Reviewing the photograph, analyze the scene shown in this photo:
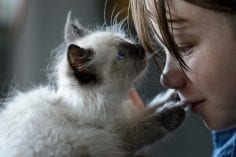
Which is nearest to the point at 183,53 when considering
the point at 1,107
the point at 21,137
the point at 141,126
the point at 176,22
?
the point at 176,22

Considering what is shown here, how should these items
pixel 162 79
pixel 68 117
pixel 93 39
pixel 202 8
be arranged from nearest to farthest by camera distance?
1. pixel 202 8
2. pixel 162 79
3. pixel 68 117
4. pixel 93 39

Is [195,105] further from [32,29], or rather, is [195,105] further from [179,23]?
[32,29]

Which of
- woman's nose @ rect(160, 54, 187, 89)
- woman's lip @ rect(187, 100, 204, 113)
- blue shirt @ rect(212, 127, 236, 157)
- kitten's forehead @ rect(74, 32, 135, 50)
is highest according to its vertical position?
kitten's forehead @ rect(74, 32, 135, 50)

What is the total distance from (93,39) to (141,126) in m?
0.26

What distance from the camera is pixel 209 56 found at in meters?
0.97

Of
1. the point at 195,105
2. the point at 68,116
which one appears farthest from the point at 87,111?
the point at 195,105

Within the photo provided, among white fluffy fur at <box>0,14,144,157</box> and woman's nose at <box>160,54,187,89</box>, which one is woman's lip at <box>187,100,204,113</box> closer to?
woman's nose at <box>160,54,187,89</box>

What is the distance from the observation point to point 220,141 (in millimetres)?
1342

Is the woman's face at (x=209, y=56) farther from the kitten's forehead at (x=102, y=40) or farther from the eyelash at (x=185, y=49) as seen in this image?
the kitten's forehead at (x=102, y=40)

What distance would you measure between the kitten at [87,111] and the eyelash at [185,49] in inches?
10.0

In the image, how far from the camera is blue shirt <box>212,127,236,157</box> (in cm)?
125

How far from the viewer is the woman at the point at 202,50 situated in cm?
95

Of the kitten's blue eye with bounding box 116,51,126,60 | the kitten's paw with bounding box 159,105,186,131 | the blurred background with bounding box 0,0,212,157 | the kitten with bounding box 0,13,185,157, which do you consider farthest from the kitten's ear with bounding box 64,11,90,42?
the blurred background with bounding box 0,0,212,157

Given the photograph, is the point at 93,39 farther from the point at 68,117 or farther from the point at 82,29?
the point at 68,117
